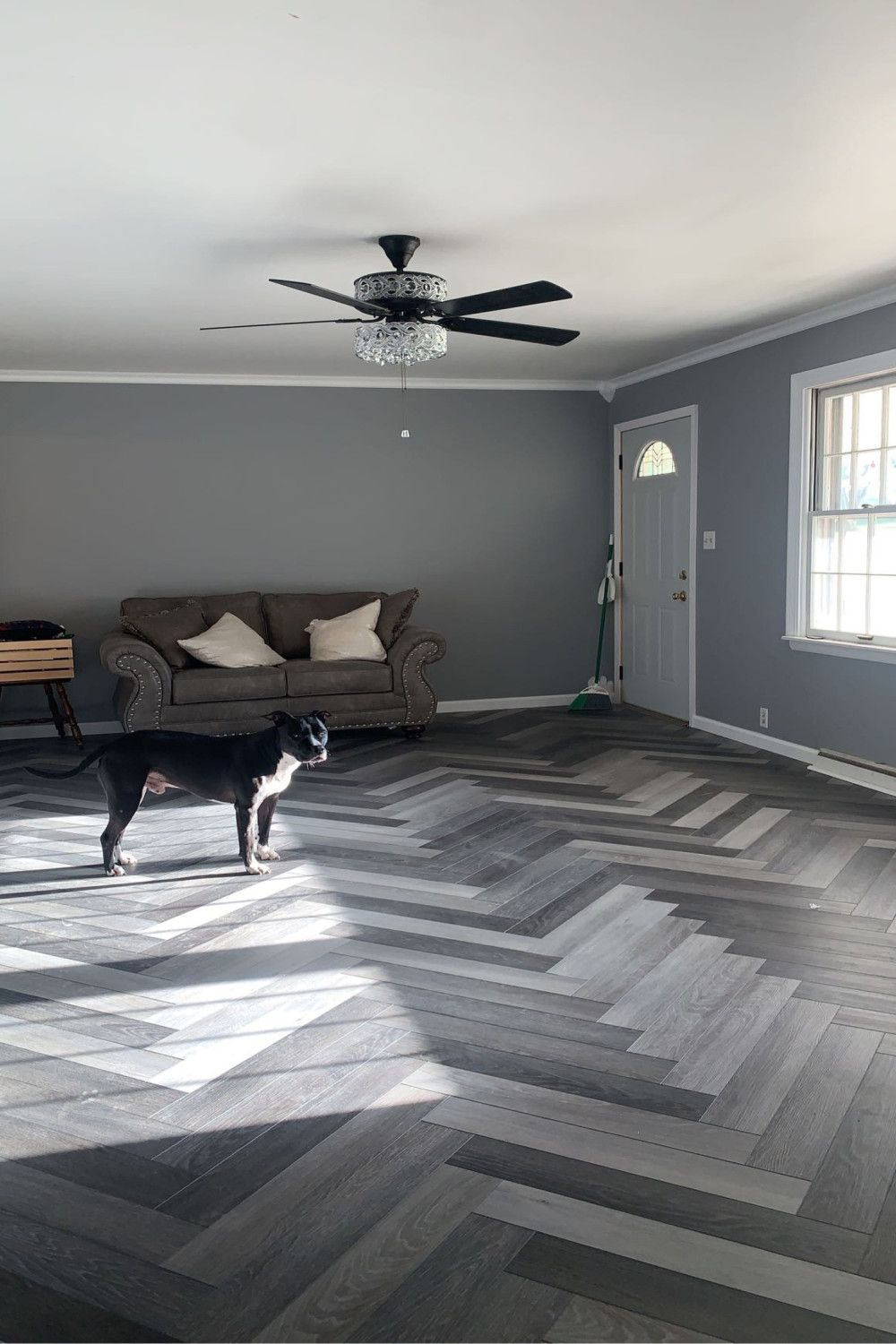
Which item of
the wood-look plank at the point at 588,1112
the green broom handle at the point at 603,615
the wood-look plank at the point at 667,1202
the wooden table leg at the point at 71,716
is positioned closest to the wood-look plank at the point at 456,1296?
the wood-look plank at the point at 667,1202

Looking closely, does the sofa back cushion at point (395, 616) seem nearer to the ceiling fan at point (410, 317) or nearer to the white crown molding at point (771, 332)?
the white crown molding at point (771, 332)

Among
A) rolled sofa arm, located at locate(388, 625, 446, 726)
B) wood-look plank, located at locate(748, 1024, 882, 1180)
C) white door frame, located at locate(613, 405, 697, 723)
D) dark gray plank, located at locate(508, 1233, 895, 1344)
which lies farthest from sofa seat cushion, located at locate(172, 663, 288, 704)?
dark gray plank, located at locate(508, 1233, 895, 1344)

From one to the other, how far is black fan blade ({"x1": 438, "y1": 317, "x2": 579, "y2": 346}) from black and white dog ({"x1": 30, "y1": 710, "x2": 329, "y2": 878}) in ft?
5.54

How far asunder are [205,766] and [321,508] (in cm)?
382

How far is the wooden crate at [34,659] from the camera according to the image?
628 cm

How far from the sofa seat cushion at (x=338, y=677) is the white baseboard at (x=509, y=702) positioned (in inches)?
48.2

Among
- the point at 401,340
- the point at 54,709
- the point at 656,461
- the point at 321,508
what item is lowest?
the point at 54,709

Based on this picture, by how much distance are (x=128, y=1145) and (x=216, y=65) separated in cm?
255

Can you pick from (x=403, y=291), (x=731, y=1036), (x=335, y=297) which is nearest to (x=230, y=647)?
(x=403, y=291)

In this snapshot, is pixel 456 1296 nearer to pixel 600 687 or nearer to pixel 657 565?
pixel 657 565

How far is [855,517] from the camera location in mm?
5238

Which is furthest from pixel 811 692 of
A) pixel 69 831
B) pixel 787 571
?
pixel 69 831

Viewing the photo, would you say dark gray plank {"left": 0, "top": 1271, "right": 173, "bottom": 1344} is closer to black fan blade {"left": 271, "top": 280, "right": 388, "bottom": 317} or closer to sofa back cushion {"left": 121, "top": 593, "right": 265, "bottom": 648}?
black fan blade {"left": 271, "top": 280, "right": 388, "bottom": 317}

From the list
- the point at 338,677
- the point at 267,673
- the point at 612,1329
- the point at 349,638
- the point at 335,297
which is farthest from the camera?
the point at 349,638
